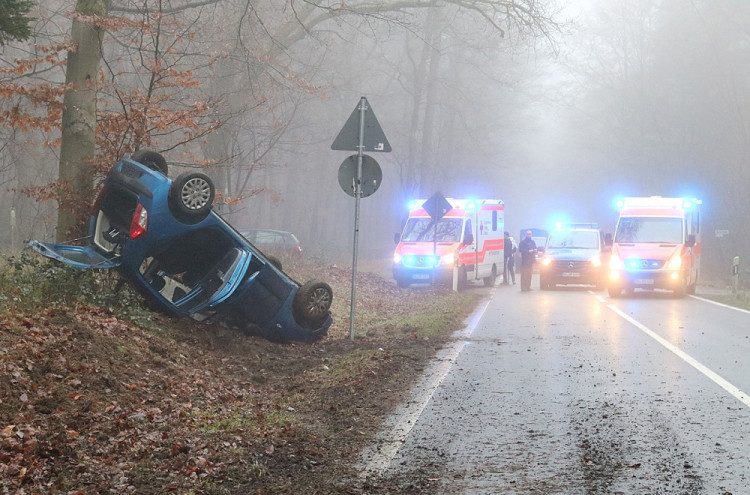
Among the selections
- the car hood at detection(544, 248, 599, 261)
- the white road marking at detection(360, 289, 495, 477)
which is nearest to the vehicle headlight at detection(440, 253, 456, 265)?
the car hood at detection(544, 248, 599, 261)

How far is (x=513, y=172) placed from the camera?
82188mm

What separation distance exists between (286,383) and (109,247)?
3.48 meters

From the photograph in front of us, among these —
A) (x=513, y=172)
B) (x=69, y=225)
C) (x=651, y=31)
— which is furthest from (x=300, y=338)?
(x=513, y=172)

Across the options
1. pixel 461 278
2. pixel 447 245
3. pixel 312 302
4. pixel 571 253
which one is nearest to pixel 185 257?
pixel 312 302

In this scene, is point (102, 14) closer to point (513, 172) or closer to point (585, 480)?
point (585, 480)

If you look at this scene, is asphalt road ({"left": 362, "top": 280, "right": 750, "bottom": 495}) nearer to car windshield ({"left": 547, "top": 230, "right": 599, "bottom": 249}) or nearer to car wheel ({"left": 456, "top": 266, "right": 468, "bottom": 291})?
car wheel ({"left": 456, "top": 266, "right": 468, "bottom": 291})

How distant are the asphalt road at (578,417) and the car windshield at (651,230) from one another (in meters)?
11.4

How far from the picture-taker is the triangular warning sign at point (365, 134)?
14.0 metres

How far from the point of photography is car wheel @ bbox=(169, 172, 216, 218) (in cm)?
1130

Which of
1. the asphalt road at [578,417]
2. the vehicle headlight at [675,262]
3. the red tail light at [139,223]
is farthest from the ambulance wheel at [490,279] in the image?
the red tail light at [139,223]

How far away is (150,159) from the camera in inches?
503

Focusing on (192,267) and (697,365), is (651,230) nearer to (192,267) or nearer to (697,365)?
(697,365)

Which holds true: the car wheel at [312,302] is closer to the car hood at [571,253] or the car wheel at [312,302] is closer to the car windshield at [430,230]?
the car windshield at [430,230]

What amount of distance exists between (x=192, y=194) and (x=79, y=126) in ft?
11.9
